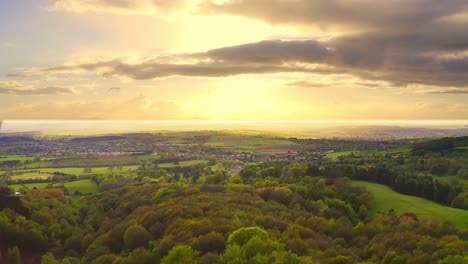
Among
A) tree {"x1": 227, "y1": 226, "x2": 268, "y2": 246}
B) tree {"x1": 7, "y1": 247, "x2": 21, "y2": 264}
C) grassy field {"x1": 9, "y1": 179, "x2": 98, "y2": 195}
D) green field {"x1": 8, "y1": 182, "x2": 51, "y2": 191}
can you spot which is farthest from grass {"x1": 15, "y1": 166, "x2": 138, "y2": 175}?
tree {"x1": 227, "y1": 226, "x2": 268, "y2": 246}

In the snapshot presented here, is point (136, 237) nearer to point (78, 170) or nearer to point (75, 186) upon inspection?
point (75, 186)

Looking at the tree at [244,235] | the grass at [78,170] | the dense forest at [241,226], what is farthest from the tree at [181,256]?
the grass at [78,170]

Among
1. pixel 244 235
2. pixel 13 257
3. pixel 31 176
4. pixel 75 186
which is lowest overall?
pixel 75 186

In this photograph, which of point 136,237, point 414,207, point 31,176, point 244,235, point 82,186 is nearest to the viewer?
point 244,235

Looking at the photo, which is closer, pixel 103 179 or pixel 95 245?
pixel 95 245

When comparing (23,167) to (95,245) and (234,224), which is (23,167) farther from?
(234,224)

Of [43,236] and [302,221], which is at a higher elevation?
[302,221]

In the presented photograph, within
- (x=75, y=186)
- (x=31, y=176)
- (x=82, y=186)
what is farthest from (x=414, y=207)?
(x=31, y=176)

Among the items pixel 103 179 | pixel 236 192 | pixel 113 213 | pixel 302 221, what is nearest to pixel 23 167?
pixel 103 179
